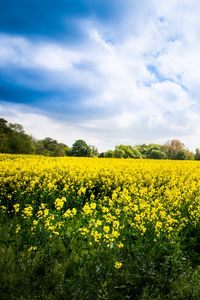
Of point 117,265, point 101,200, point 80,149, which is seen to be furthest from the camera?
point 80,149

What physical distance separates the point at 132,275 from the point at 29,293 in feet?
5.75

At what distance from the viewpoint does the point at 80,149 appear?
209ft

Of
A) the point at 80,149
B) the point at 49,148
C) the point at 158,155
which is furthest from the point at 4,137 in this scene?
the point at 158,155

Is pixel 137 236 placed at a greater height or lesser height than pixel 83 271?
greater

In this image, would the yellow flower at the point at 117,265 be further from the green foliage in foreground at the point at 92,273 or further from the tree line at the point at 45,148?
the tree line at the point at 45,148

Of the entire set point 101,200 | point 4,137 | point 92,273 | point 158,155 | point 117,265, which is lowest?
point 92,273

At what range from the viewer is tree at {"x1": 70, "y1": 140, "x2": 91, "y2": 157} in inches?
2501

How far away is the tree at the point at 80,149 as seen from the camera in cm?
6353

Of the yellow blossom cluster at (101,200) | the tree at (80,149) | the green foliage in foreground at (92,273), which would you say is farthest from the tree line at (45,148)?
the green foliage in foreground at (92,273)

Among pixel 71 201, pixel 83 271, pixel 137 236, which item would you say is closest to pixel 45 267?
pixel 83 271

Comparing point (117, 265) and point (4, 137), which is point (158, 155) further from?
point (117, 265)

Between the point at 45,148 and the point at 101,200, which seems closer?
the point at 101,200

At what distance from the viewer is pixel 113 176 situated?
13117 millimetres

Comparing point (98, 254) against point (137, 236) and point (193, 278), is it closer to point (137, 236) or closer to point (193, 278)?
point (137, 236)
